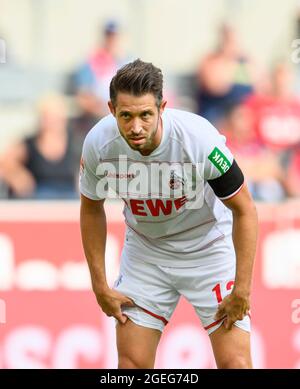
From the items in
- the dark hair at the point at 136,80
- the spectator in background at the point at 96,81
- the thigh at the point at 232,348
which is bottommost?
the thigh at the point at 232,348

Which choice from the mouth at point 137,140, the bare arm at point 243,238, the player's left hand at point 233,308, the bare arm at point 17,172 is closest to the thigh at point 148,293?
the player's left hand at point 233,308

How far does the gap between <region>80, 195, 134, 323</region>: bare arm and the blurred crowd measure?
3.12 metres

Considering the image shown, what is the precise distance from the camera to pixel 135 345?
5504mm

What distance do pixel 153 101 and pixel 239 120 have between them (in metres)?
4.40

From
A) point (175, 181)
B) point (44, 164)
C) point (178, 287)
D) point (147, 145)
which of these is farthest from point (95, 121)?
point (147, 145)

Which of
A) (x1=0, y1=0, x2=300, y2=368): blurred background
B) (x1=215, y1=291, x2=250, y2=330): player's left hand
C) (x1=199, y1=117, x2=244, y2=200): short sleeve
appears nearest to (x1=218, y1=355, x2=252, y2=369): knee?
(x1=215, y1=291, x2=250, y2=330): player's left hand

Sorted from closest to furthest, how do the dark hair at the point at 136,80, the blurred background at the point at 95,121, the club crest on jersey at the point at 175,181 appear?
the dark hair at the point at 136,80 → the club crest on jersey at the point at 175,181 → the blurred background at the point at 95,121

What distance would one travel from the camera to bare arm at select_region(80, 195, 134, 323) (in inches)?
217

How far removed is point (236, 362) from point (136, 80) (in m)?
1.62

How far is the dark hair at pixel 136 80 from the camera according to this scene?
4.91 meters

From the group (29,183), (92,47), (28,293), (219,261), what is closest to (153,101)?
(219,261)

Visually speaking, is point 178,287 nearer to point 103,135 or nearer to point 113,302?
point 113,302

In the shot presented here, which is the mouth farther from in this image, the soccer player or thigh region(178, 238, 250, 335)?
thigh region(178, 238, 250, 335)

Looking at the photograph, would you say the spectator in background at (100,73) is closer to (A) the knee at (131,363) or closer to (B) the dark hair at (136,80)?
(A) the knee at (131,363)
